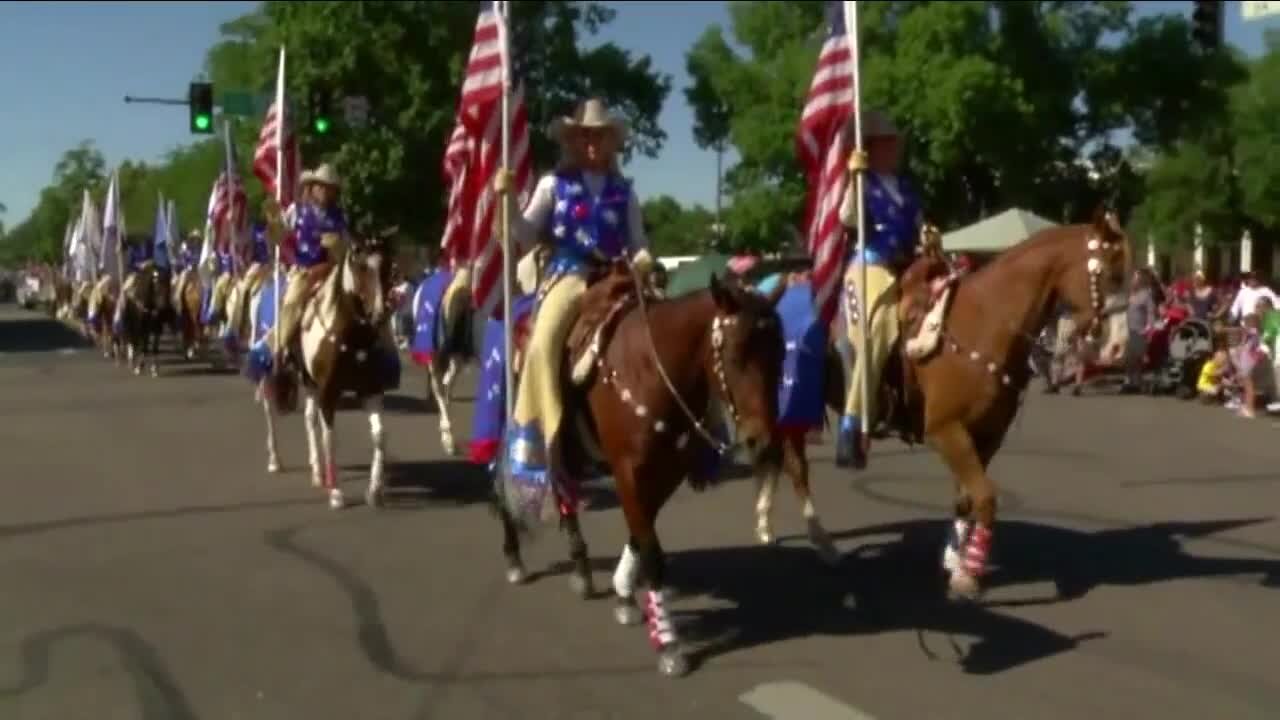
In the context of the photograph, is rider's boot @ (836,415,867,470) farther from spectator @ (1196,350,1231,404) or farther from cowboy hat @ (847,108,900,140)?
spectator @ (1196,350,1231,404)

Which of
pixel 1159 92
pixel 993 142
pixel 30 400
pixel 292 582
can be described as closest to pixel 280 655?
pixel 292 582

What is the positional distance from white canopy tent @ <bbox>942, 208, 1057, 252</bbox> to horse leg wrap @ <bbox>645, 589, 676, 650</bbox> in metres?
24.2

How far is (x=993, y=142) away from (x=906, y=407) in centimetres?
3899

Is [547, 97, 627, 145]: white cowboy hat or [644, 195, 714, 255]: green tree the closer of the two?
[547, 97, 627, 145]: white cowboy hat

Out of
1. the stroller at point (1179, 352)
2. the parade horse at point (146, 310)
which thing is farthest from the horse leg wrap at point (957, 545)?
the parade horse at point (146, 310)

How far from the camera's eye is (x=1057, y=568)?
33.1 feet

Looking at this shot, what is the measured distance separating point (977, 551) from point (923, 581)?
75cm

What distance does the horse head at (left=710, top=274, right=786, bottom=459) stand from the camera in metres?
7.49

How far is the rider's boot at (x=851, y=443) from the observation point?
9.92 meters

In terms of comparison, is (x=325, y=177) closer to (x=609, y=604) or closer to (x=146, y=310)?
(x=609, y=604)

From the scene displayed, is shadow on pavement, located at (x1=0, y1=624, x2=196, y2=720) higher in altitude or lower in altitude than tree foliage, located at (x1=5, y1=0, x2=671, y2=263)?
lower

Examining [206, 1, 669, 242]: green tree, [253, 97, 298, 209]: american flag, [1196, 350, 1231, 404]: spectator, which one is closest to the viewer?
[253, 97, 298, 209]: american flag

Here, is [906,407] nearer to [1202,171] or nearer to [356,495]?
[356,495]

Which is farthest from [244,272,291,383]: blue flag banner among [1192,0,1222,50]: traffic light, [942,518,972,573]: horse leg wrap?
[1192,0,1222,50]: traffic light
